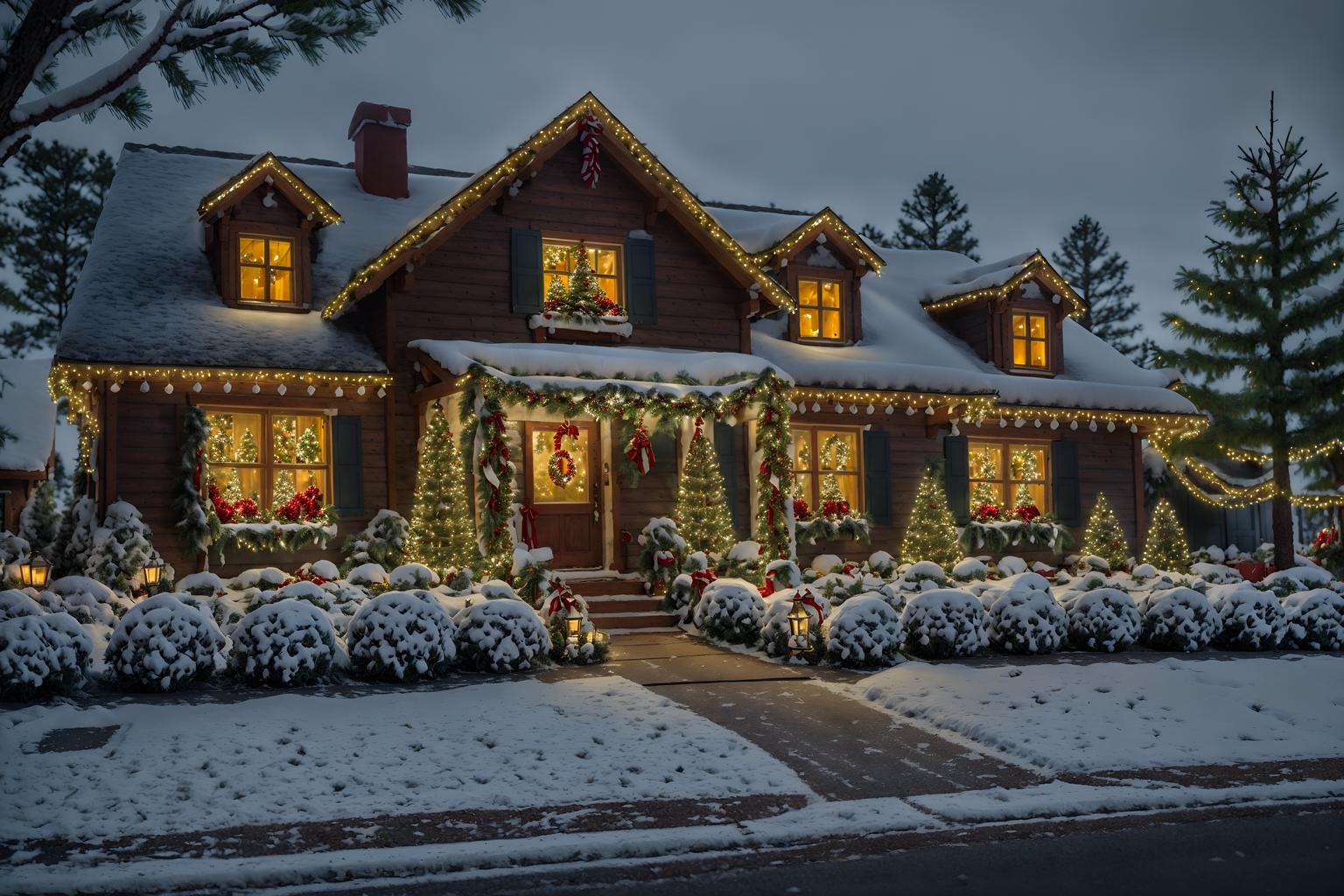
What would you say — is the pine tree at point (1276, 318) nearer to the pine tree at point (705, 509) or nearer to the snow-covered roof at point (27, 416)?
the pine tree at point (705, 509)

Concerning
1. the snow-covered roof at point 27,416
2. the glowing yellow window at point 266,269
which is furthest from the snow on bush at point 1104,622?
the snow-covered roof at point 27,416

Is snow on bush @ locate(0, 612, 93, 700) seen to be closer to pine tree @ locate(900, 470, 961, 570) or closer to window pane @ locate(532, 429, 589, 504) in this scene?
window pane @ locate(532, 429, 589, 504)

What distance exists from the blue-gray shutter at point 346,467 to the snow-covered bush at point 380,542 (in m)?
0.32

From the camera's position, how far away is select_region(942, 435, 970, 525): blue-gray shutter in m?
20.6

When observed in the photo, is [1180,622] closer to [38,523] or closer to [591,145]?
[591,145]

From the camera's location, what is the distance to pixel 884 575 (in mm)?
18859

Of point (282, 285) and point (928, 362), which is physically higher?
point (282, 285)

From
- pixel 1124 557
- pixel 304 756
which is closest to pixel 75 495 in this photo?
pixel 304 756

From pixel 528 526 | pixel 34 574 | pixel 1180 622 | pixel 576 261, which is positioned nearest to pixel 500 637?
pixel 528 526

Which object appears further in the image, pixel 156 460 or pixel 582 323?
pixel 582 323

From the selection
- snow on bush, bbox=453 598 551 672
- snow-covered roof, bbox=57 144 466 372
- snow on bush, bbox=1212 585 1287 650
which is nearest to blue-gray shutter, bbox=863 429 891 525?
snow on bush, bbox=1212 585 1287 650

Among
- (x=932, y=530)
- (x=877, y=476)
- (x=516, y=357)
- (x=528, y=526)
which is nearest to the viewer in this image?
(x=528, y=526)

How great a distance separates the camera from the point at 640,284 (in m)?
18.3

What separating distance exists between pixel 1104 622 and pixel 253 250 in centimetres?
1292
